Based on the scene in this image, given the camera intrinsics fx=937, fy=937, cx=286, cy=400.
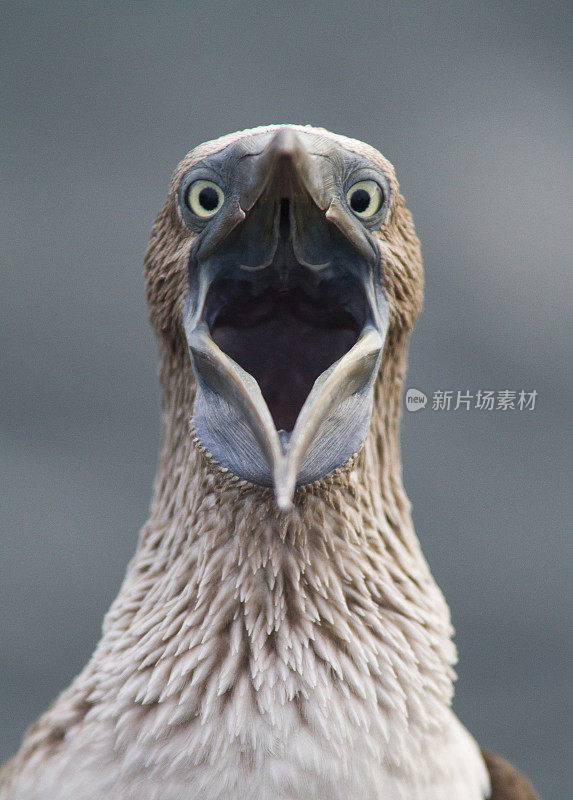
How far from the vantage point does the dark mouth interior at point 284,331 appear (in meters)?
1.99

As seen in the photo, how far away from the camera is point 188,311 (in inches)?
75.1

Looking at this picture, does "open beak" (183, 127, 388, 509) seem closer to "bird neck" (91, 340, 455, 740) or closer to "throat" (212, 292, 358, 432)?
"throat" (212, 292, 358, 432)

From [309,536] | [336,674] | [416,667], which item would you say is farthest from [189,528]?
[416,667]

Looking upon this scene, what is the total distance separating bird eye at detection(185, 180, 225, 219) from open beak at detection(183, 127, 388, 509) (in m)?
0.05

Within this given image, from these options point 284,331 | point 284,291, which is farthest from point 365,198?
point 284,331

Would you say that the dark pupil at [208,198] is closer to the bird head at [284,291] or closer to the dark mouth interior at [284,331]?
the bird head at [284,291]

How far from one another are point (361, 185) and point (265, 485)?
2.04 ft

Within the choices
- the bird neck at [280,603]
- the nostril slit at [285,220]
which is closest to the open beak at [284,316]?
the nostril slit at [285,220]

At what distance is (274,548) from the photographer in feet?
6.24

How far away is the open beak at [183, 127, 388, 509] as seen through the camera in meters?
1.66

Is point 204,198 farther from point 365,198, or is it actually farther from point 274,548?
point 274,548

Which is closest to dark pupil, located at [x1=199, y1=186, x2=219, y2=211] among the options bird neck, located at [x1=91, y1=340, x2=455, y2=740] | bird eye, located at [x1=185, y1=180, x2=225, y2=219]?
bird eye, located at [x1=185, y1=180, x2=225, y2=219]

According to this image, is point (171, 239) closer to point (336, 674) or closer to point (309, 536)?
point (309, 536)

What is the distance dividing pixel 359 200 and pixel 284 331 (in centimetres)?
39
